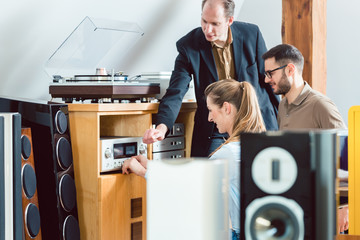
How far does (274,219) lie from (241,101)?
3.94ft

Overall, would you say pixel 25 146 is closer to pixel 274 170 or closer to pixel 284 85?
pixel 274 170

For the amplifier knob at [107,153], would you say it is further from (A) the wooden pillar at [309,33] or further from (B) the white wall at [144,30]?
(A) the wooden pillar at [309,33]

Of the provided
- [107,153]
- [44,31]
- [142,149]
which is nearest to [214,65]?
[142,149]

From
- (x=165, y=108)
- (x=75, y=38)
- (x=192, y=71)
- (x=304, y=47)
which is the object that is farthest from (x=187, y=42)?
(x=304, y=47)

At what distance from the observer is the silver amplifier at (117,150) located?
2.45 m

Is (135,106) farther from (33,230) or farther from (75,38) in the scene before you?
(33,230)

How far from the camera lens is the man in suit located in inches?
104

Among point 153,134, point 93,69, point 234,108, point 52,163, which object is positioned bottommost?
point 52,163

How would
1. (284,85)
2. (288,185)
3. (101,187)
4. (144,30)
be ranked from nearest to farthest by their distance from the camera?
(288,185), (101,187), (284,85), (144,30)

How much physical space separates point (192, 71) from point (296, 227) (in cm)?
200

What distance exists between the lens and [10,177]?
1.11 meters

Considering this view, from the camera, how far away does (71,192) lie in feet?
7.59

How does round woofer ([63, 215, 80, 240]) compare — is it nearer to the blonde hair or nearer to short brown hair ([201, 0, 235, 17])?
the blonde hair

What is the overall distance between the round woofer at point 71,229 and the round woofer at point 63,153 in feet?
0.77
